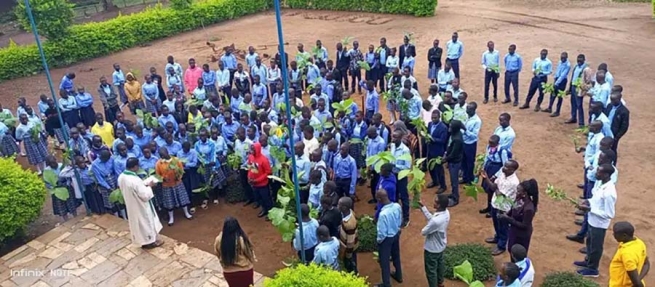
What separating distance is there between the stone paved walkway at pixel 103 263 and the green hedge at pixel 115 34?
11.4 meters

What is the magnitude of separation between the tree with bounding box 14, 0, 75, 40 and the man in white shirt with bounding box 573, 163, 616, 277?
17.2 meters

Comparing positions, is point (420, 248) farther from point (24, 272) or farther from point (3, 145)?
point (3, 145)

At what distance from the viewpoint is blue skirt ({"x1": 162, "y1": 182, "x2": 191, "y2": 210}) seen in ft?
27.8

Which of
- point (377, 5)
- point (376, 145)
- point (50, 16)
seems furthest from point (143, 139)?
point (377, 5)

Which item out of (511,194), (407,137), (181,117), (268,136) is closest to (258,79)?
(181,117)

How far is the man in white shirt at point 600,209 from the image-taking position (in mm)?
6148

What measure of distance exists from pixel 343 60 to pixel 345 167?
241 inches

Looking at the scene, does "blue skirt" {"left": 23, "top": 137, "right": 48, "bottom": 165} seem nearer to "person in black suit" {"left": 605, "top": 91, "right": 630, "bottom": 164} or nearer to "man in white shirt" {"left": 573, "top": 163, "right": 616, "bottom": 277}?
"man in white shirt" {"left": 573, "top": 163, "right": 616, "bottom": 277}

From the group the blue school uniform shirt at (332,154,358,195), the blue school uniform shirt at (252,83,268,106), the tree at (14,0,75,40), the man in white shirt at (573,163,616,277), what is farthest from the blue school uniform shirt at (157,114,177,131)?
the tree at (14,0,75,40)

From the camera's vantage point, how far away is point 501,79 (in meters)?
13.8

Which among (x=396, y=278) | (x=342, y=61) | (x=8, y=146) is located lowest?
(x=396, y=278)

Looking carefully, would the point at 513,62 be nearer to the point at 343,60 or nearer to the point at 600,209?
the point at 343,60

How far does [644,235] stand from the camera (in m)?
7.53

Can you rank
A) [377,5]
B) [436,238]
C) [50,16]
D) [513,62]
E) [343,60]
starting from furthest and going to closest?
1. [377,5]
2. [50,16]
3. [343,60]
4. [513,62]
5. [436,238]
